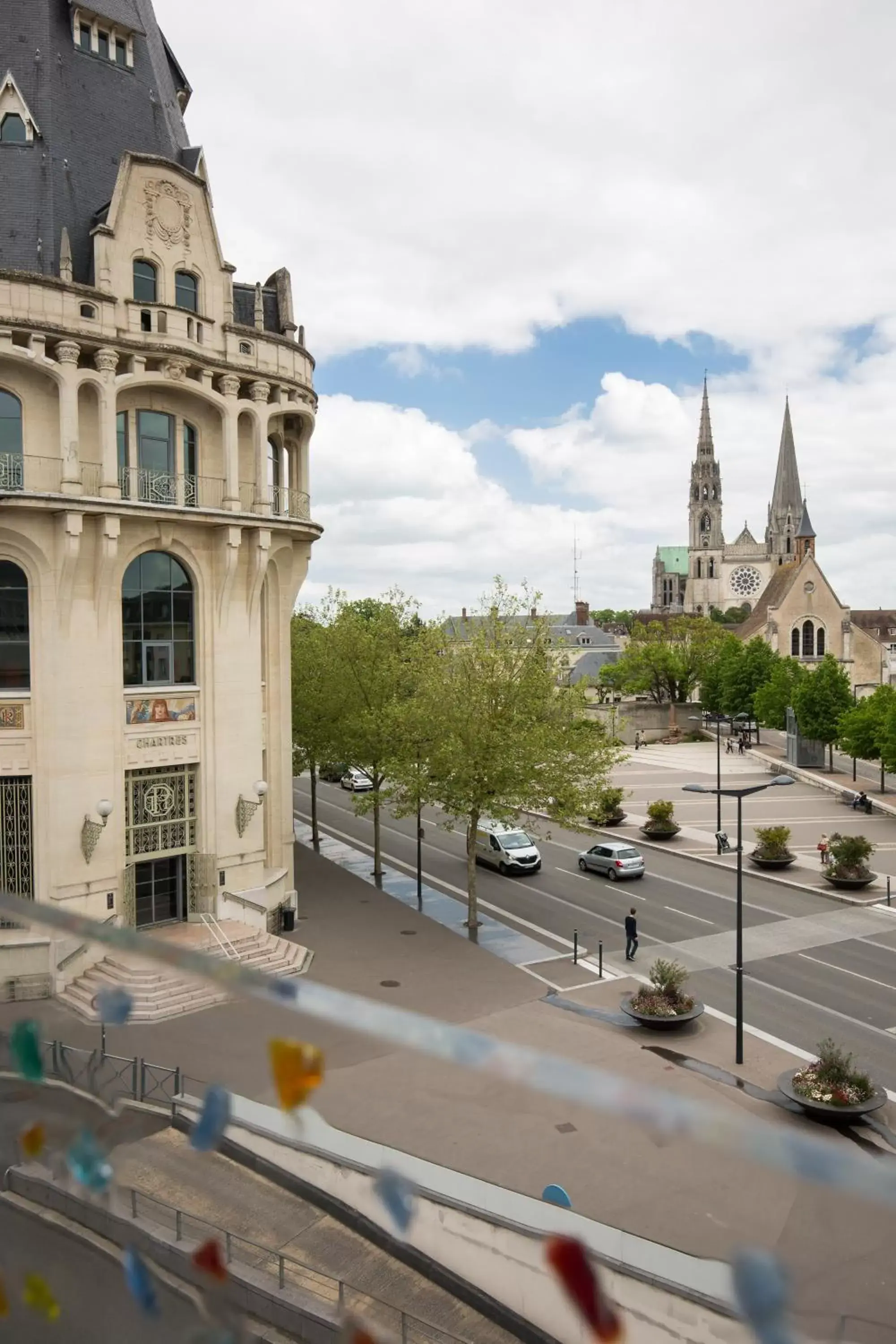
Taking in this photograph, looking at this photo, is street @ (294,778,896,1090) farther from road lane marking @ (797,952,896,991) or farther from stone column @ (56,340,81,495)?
stone column @ (56,340,81,495)

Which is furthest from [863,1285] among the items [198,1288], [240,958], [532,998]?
[240,958]

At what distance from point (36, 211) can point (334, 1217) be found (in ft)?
74.4

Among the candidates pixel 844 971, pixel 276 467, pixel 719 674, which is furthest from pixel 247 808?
pixel 719 674

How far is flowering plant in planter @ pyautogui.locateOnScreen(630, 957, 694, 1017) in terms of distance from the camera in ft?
62.8

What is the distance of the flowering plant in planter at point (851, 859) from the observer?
30.3 metres

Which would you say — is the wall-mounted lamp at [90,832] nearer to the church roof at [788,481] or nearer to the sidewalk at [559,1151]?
the sidewalk at [559,1151]

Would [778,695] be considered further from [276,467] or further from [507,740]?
[276,467]

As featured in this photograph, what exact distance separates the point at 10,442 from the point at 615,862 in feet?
73.5

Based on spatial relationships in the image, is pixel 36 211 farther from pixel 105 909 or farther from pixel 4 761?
pixel 105 909

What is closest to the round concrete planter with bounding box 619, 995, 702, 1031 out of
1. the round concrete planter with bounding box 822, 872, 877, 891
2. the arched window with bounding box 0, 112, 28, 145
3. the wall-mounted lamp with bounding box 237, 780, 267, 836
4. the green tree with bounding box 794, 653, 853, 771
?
the wall-mounted lamp with bounding box 237, 780, 267, 836

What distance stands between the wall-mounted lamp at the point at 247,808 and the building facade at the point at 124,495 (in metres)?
0.07

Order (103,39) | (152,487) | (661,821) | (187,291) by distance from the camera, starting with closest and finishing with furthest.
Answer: (152,487), (187,291), (103,39), (661,821)

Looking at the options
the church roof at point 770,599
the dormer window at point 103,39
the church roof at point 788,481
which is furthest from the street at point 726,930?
the church roof at point 788,481

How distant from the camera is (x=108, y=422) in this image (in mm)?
21250
